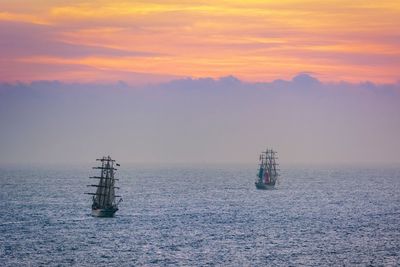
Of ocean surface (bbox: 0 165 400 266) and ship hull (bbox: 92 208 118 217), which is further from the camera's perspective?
ship hull (bbox: 92 208 118 217)

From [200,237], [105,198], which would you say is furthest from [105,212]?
[200,237]

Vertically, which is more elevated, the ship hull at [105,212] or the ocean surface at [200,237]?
the ship hull at [105,212]

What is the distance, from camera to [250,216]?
174m

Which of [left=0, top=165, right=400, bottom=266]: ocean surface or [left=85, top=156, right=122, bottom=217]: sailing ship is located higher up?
[left=85, top=156, right=122, bottom=217]: sailing ship

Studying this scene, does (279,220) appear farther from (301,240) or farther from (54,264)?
(54,264)

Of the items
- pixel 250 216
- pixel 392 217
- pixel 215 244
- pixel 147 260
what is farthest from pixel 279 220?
pixel 147 260

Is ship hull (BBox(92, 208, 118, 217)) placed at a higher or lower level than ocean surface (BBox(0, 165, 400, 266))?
higher

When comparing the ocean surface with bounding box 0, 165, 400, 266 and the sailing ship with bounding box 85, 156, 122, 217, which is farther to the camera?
the sailing ship with bounding box 85, 156, 122, 217

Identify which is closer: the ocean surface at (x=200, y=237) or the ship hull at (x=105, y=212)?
the ocean surface at (x=200, y=237)

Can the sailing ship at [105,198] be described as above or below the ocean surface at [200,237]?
above

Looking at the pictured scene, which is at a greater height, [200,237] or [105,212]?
[105,212]

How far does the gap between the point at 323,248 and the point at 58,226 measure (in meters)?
51.6

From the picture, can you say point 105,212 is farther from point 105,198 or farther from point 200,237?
point 200,237

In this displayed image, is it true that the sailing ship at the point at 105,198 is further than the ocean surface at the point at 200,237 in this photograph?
Yes
